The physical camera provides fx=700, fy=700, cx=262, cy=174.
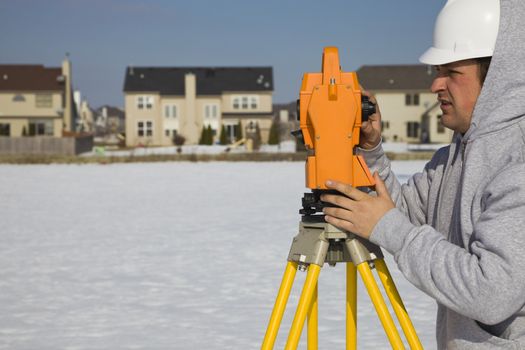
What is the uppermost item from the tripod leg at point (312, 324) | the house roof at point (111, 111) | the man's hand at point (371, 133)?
the house roof at point (111, 111)

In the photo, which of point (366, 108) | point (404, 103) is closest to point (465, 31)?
point (366, 108)

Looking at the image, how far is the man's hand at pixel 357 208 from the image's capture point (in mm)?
1847

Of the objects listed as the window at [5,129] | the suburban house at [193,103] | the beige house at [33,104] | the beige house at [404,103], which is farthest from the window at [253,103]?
the window at [5,129]

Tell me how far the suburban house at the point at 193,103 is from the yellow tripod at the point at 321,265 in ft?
158

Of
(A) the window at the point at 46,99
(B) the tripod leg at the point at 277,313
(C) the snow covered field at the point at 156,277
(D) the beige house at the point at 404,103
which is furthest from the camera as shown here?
(D) the beige house at the point at 404,103

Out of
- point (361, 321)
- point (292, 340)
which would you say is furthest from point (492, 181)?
point (361, 321)

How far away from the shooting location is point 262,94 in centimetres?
5256

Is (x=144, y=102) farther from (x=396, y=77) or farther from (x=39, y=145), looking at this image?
(x=396, y=77)

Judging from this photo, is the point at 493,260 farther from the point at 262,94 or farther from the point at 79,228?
the point at 262,94

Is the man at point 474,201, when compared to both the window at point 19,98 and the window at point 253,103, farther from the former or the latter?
the window at point 19,98

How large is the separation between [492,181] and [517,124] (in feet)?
0.55

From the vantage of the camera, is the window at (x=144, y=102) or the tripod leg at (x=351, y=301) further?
the window at (x=144, y=102)

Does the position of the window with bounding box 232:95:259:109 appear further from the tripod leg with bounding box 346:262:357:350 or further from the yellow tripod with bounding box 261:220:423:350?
the yellow tripod with bounding box 261:220:423:350

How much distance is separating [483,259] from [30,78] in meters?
54.3
